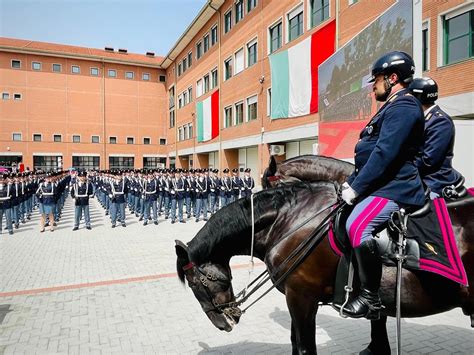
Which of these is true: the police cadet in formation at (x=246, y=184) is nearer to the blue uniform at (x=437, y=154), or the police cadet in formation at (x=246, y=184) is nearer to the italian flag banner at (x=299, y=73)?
the italian flag banner at (x=299, y=73)

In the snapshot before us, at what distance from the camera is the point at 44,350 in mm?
3945

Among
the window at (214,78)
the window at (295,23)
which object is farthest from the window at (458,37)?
the window at (214,78)

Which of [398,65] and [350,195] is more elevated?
[398,65]

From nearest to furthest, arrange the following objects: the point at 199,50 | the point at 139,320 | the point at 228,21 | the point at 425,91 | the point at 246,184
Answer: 1. the point at 425,91
2. the point at 139,320
3. the point at 246,184
4. the point at 228,21
5. the point at 199,50

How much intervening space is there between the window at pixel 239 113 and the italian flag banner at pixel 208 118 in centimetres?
362

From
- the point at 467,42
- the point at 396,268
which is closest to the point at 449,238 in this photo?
the point at 396,268

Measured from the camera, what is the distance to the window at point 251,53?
967 inches

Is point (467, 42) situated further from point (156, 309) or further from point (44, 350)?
point (44, 350)

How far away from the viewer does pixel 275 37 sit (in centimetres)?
2219

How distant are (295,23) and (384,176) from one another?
66.2ft

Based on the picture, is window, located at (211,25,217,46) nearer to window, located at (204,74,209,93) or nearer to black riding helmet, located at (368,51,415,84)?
window, located at (204,74,209,93)

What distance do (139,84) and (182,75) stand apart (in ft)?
31.7

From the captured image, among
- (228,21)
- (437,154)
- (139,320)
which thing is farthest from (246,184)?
(228,21)

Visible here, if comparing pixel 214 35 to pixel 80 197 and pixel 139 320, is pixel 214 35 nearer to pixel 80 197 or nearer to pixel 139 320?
pixel 80 197
